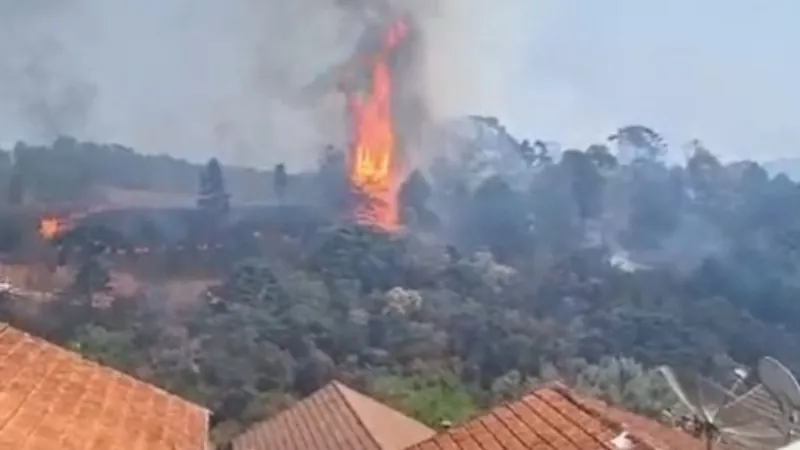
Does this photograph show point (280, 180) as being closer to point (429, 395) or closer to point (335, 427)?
point (429, 395)

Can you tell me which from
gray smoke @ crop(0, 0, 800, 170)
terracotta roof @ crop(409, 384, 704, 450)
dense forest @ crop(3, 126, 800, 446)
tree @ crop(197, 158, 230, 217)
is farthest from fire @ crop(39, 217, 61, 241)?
terracotta roof @ crop(409, 384, 704, 450)

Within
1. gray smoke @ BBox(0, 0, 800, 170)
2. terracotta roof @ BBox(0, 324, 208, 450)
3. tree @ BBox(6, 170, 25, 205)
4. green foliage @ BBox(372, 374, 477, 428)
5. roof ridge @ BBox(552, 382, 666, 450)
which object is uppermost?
gray smoke @ BBox(0, 0, 800, 170)

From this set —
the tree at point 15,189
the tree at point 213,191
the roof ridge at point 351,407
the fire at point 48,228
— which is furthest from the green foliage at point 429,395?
the tree at point 15,189

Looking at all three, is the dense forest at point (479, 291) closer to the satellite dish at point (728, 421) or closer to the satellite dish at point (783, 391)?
the satellite dish at point (728, 421)

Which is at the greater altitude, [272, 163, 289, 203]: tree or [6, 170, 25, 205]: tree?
[272, 163, 289, 203]: tree

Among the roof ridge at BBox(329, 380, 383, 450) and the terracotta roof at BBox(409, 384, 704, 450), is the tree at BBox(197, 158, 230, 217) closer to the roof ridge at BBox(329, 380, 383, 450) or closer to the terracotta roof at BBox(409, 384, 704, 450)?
the roof ridge at BBox(329, 380, 383, 450)

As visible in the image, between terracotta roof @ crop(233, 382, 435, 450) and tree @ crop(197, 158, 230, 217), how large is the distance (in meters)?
1.58

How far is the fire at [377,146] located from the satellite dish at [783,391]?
3775mm

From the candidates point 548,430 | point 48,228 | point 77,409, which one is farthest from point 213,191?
point 548,430

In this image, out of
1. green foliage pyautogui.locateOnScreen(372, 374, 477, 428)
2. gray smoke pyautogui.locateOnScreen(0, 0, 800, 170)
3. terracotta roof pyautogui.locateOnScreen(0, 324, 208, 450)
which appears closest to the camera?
terracotta roof pyautogui.locateOnScreen(0, 324, 208, 450)

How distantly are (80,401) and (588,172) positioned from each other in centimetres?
450

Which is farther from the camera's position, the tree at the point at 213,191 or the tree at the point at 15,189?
the tree at the point at 213,191

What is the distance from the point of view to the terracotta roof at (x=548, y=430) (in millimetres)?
4242

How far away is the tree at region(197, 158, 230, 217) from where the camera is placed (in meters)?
7.77
